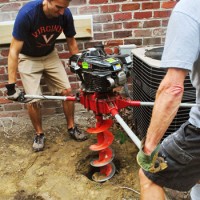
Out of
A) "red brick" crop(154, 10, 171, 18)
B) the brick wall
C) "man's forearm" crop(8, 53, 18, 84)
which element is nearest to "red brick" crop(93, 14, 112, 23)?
the brick wall

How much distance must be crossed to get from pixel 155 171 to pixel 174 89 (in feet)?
1.45

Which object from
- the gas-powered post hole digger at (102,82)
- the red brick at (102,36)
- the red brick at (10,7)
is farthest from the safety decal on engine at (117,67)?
the red brick at (10,7)

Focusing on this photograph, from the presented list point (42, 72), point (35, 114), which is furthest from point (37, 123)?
point (42, 72)

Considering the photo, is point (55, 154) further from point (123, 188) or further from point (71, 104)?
point (123, 188)

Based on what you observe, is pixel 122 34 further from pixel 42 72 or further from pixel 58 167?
pixel 58 167

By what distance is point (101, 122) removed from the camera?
251cm

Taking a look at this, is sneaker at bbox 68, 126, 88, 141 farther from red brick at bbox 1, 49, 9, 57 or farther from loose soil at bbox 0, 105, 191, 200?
red brick at bbox 1, 49, 9, 57

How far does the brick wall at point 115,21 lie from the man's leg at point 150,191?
203cm

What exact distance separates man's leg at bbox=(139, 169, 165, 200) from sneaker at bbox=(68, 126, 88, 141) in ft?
5.32

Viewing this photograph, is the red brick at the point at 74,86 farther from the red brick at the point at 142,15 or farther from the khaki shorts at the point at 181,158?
the khaki shorts at the point at 181,158

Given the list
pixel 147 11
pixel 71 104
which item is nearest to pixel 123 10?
pixel 147 11

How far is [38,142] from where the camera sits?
3109 millimetres

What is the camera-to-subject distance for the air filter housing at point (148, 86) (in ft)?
7.88

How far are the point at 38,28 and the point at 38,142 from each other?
46.1 inches
